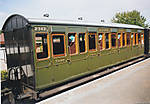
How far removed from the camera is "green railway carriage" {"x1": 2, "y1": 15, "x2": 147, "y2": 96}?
Answer: 4684 millimetres

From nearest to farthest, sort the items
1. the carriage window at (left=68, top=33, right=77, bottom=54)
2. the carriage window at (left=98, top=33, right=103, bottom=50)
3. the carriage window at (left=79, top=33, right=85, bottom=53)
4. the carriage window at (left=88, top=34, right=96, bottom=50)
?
the carriage window at (left=68, top=33, right=77, bottom=54) → the carriage window at (left=79, top=33, right=85, bottom=53) → the carriage window at (left=88, top=34, right=96, bottom=50) → the carriage window at (left=98, top=33, right=103, bottom=50)

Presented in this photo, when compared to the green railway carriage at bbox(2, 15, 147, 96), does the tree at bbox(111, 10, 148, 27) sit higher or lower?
higher

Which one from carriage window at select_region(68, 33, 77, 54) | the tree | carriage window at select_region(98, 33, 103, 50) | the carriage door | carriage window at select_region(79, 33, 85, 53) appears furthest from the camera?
the tree

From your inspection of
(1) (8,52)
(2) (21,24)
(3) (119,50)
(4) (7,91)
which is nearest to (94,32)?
(3) (119,50)

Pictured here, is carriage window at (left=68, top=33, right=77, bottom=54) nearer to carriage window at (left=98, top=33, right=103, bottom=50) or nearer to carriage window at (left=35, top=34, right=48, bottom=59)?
carriage window at (left=35, top=34, right=48, bottom=59)

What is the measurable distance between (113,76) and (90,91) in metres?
2.43

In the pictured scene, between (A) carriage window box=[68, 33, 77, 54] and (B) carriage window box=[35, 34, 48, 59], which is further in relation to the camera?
(A) carriage window box=[68, 33, 77, 54]

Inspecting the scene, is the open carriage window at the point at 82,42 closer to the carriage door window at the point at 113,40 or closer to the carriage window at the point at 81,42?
the carriage window at the point at 81,42

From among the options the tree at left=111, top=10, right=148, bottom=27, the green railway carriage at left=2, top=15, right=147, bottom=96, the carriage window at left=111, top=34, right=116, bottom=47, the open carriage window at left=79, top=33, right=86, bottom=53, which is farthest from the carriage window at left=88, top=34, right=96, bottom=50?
the tree at left=111, top=10, right=148, bottom=27

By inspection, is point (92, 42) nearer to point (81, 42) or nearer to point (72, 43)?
point (81, 42)

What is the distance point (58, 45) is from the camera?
5.51m

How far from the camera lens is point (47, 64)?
4988 millimetres

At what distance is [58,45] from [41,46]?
2.66ft

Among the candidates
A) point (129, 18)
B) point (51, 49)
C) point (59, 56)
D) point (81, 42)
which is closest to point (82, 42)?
point (81, 42)
